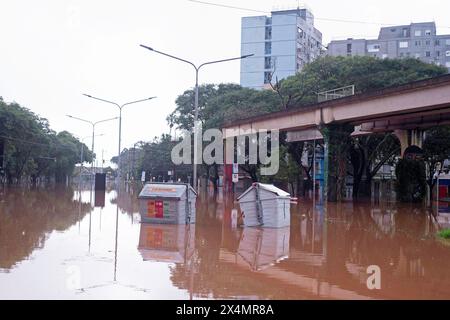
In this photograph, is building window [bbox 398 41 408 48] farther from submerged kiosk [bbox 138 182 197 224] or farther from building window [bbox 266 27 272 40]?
submerged kiosk [bbox 138 182 197 224]

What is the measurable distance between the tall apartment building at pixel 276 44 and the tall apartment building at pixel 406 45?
10.9 m

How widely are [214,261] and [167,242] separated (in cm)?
324

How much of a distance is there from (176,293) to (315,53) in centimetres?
8493

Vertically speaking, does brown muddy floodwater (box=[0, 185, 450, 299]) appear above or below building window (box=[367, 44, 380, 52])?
below

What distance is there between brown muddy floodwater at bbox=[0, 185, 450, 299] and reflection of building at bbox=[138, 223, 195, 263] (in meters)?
0.02

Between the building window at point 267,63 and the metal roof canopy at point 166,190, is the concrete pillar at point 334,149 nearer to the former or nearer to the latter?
the metal roof canopy at point 166,190

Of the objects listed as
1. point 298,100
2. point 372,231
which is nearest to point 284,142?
point 298,100

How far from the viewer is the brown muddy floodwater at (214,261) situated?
27.7ft

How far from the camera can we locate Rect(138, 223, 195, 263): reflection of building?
40.2 ft

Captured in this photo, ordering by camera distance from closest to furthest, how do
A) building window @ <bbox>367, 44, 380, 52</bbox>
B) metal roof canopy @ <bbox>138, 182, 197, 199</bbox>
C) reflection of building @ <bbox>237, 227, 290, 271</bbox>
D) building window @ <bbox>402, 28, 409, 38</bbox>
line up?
reflection of building @ <bbox>237, 227, 290, 271</bbox>
metal roof canopy @ <bbox>138, 182, 197, 199</bbox>
building window @ <bbox>402, 28, 409, 38</bbox>
building window @ <bbox>367, 44, 380, 52</bbox>

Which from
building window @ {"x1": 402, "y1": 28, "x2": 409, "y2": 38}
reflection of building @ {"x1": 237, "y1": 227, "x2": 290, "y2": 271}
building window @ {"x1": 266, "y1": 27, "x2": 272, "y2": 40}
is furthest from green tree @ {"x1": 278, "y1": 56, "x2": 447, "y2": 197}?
building window @ {"x1": 402, "y1": 28, "x2": 409, "y2": 38}

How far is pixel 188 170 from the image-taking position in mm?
73875

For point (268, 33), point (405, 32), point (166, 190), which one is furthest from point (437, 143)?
point (405, 32)
